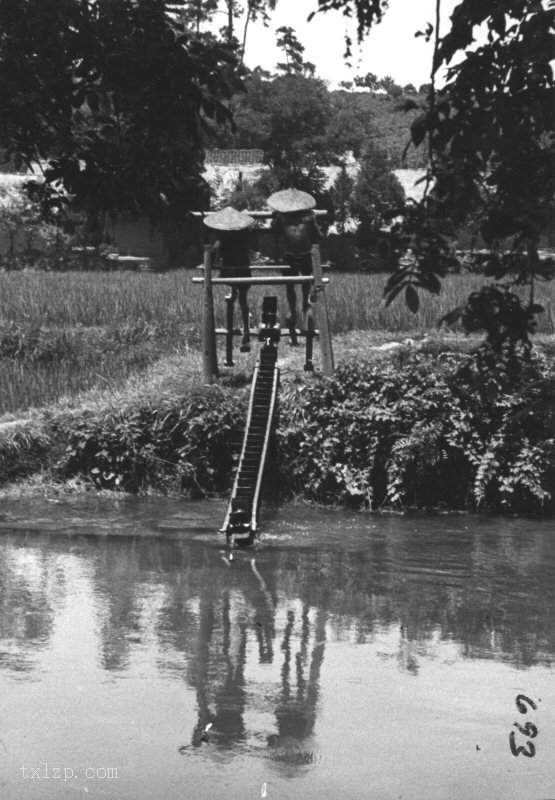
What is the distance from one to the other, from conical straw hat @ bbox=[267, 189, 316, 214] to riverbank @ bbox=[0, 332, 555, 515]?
5.48 feet

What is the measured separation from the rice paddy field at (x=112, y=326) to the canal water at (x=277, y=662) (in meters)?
3.92

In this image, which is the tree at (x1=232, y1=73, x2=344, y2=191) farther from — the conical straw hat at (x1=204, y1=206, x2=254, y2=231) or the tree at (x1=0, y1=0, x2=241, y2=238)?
the tree at (x1=0, y1=0, x2=241, y2=238)

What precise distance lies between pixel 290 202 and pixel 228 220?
71 centimetres

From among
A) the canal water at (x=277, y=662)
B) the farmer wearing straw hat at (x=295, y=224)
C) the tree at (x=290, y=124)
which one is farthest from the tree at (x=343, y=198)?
the canal water at (x=277, y=662)

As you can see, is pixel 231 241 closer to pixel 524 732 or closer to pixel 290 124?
pixel 524 732

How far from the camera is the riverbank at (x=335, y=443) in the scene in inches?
464

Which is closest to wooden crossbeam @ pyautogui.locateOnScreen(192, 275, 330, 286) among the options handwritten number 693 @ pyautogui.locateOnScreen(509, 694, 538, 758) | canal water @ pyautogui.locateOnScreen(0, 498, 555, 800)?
canal water @ pyautogui.locateOnScreen(0, 498, 555, 800)

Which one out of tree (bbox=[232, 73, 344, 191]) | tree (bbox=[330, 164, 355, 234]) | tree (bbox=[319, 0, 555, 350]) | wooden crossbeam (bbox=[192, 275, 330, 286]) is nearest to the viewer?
tree (bbox=[319, 0, 555, 350])

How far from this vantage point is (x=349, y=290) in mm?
21281

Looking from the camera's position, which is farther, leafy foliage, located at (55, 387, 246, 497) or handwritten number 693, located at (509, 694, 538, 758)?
leafy foliage, located at (55, 387, 246, 497)

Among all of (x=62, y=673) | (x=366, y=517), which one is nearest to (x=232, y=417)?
(x=366, y=517)

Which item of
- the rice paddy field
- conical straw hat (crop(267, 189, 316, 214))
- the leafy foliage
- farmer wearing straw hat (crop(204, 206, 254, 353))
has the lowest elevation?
the leafy foliage

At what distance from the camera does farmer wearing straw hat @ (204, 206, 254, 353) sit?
512 inches

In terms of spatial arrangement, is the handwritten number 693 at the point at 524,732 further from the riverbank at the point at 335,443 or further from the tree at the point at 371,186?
the tree at the point at 371,186
